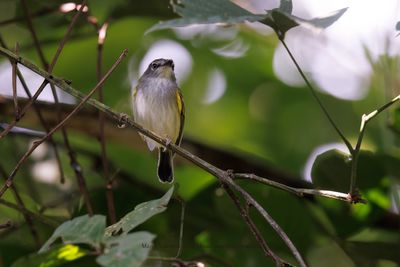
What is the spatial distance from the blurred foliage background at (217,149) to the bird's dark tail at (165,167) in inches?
3.4

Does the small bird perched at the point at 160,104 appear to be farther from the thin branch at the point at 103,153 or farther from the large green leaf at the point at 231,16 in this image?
the large green leaf at the point at 231,16

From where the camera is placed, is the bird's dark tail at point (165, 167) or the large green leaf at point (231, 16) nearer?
the large green leaf at point (231, 16)

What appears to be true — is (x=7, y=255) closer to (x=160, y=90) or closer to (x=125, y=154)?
(x=125, y=154)

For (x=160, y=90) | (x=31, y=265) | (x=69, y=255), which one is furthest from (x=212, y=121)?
(x=69, y=255)

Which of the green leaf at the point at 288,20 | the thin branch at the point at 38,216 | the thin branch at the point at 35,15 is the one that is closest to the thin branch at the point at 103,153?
the thin branch at the point at 38,216

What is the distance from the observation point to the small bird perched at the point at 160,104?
11.8ft

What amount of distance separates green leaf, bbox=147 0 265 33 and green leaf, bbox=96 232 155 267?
0.58 metres

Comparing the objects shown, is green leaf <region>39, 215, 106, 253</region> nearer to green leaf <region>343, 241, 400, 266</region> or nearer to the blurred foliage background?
the blurred foliage background

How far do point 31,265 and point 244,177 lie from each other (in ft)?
2.48

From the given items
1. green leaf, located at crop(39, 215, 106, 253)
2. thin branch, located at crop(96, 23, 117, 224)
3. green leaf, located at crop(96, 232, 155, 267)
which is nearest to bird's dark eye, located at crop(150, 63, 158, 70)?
thin branch, located at crop(96, 23, 117, 224)

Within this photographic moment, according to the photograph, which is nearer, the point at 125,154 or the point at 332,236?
the point at 332,236

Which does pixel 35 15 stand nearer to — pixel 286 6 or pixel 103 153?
pixel 103 153

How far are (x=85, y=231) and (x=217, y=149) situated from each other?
187cm

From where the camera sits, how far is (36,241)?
2561 mm
